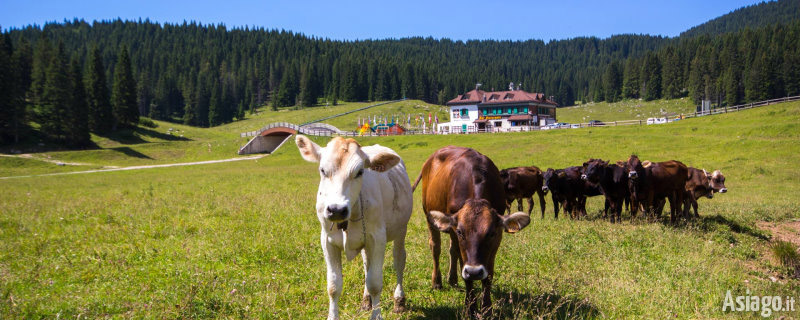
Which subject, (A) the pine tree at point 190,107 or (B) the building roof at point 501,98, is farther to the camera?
(A) the pine tree at point 190,107

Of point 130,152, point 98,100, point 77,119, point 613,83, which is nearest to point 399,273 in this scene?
point 130,152

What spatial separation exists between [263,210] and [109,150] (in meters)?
51.4

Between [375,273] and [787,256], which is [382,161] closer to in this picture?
[375,273]

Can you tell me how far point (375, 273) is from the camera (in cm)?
504

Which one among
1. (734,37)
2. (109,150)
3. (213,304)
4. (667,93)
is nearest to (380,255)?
(213,304)

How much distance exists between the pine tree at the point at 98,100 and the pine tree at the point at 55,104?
8915mm

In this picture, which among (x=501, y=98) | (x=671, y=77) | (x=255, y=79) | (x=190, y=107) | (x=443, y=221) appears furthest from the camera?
(x=255, y=79)

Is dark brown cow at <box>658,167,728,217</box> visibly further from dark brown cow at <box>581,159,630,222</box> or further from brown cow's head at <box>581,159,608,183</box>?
brown cow's head at <box>581,159,608,183</box>

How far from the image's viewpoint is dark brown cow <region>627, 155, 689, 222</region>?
44.6 feet

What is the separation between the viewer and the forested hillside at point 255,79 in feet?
188

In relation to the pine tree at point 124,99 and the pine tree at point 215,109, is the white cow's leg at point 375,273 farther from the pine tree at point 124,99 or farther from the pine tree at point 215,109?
the pine tree at point 215,109

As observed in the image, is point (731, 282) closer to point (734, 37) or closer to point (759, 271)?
point (759, 271)

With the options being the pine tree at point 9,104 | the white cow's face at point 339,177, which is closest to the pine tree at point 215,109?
the pine tree at point 9,104

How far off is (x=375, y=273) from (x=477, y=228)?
1.28 metres
